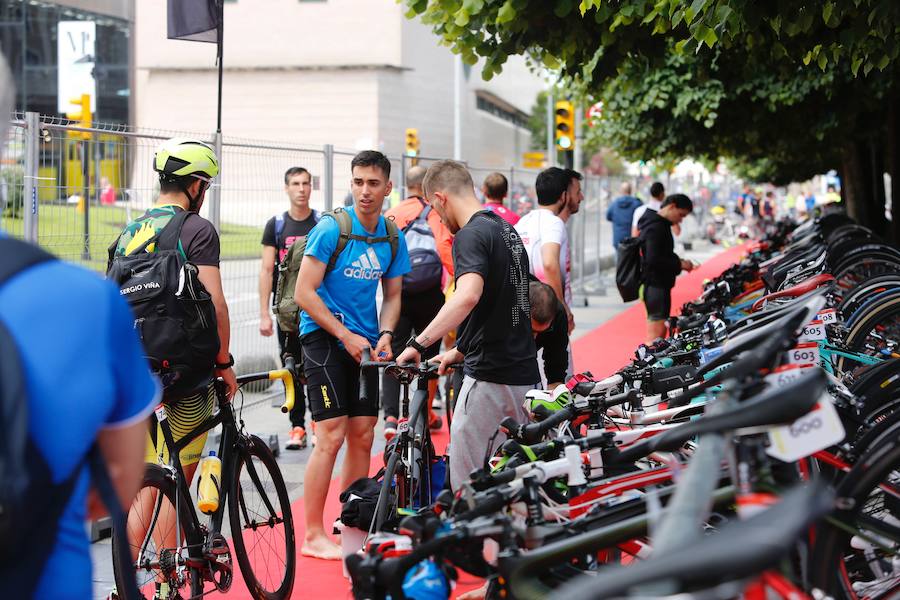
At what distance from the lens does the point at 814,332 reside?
18.0 feet

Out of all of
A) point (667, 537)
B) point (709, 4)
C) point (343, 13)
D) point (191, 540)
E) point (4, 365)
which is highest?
point (343, 13)

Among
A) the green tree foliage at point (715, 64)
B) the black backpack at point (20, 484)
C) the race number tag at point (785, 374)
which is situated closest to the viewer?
the black backpack at point (20, 484)

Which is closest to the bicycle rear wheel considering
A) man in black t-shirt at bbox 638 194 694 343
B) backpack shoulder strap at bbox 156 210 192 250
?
backpack shoulder strap at bbox 156 210 192 250

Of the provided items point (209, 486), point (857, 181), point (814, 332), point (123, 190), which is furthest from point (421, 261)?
point (857, 181)

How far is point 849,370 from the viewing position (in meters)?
6.15

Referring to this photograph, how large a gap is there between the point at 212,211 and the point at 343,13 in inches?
1805

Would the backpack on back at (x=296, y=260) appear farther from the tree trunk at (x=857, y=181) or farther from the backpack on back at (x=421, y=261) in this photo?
the tree trunk at (x=857, y=181)

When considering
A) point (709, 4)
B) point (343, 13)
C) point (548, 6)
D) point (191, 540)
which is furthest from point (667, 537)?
point (343, 13)

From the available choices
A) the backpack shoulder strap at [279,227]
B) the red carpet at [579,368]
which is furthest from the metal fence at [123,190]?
the red carpet at [579,368]

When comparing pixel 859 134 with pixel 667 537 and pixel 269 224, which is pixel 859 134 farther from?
pixel 667 537

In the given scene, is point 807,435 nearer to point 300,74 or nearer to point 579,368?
point 579,368

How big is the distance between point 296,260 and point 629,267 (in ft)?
15.2

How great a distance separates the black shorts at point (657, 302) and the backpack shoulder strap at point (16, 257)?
950 cm

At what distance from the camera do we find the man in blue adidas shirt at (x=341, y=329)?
5.92 meters
